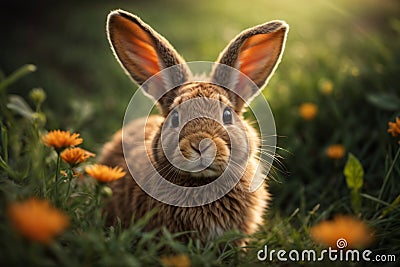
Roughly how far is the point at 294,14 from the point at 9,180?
22.0 feet

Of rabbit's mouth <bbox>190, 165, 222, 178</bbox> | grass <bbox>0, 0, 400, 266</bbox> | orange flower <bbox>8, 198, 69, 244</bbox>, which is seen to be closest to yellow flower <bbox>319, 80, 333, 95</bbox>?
grass <bbox>0, 0, 400, 266</bbox>

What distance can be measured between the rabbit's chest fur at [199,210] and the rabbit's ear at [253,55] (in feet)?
1.84

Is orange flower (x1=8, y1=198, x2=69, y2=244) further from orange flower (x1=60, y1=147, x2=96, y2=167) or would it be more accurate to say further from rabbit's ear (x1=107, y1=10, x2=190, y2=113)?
rabbit's ear (x1=107, y1=10, x2=190, y2=113)

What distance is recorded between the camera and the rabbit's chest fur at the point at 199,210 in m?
2.75

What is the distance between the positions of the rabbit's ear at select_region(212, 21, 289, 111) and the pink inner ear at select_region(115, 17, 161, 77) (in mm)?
438

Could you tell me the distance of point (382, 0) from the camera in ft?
28.7

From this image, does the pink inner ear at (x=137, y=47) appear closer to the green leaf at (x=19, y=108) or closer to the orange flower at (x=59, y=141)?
the green leaf at (x=19, y=108)

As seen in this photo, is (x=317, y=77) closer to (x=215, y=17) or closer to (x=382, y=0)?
(x=215, y=17)

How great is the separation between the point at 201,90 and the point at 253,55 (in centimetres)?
53

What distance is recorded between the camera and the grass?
85.6 inches

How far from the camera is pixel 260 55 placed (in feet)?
10.3

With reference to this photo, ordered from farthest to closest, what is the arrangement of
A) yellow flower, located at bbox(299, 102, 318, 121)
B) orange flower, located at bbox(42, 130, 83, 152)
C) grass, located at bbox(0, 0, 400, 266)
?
yellow flower, located at bbox(299, 102, 318, 121) < orange flower, located at bbox(42, 130, 83, 152) < grass, located at bbox(0, 0, 400, 266)

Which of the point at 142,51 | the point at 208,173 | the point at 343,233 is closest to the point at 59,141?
the point at 208,173

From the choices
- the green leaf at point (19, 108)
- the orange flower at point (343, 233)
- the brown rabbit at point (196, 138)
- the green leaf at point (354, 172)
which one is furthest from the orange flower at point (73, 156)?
the green leaf at point (354, 172)
